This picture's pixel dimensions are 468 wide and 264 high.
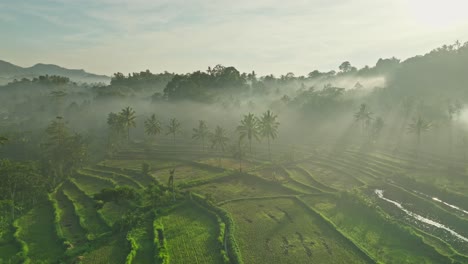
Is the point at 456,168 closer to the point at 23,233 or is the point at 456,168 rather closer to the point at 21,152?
the point at 23,233

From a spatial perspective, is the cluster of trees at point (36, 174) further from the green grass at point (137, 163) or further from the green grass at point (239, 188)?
the green grass at point (239, 188)

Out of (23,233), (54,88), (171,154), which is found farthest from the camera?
(54,88)

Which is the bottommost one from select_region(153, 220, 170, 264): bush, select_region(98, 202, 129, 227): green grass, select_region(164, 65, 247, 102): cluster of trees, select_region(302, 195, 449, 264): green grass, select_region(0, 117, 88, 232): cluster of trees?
select_region(302, 195, 449, 264): green grass

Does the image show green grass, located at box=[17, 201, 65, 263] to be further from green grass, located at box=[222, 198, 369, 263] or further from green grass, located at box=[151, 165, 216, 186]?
green grass, located at box=[222, 198, 369, 263]

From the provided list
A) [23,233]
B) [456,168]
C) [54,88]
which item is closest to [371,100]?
[456,168]

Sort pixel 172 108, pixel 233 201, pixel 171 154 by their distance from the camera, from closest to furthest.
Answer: pixel 233 201 → pixel 171 154 → pixel 172 108

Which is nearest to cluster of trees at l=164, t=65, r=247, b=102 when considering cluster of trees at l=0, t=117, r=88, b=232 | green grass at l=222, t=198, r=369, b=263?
cluster of trees at l=0, t=117, r=88, b=232

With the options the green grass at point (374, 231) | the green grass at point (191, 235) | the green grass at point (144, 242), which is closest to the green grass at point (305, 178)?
the green grass at point (374, 231)
